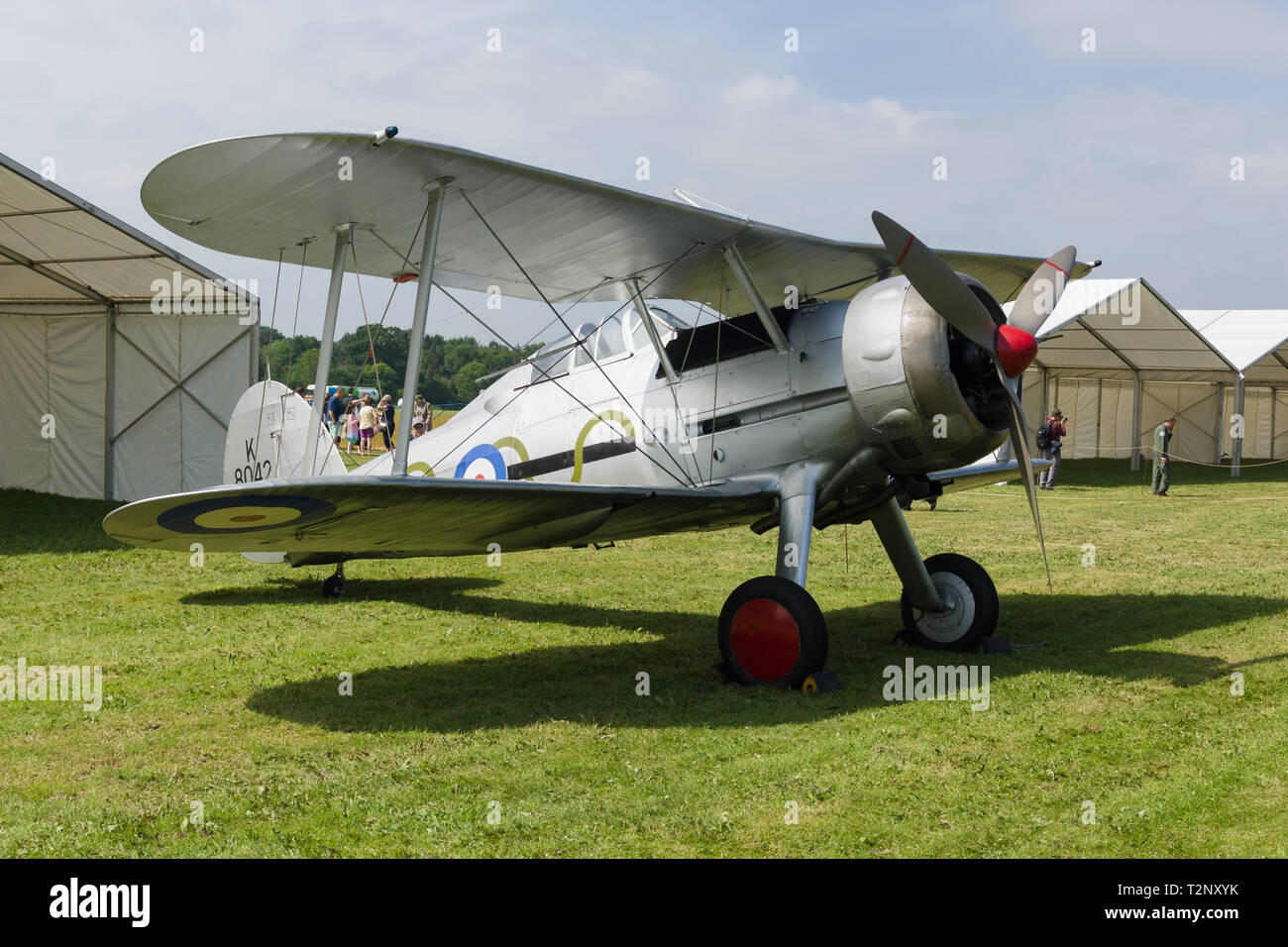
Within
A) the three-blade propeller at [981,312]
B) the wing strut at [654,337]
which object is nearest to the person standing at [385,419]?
the wing strut at [654,337]

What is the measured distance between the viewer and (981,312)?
238 inches

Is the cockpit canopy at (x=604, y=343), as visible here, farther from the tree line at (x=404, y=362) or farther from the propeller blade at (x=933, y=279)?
the propeller blade at (x=933, y=279)

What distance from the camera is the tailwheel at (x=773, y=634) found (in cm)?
623

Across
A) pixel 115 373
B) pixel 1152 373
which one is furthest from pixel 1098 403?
pixel 115 373

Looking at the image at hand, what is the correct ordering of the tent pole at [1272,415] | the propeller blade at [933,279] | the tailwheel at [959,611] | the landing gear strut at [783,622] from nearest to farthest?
the propeller blade at [933,279] < the landing gear strut at [783,622] < the tailwheel at [959,611] < the tent pole at [1272,415]

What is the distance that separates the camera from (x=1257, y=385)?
37250 millimetres

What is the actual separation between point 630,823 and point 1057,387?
34.0 metres

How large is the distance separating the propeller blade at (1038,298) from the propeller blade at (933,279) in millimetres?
509

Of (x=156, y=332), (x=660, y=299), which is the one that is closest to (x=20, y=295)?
(x=156, y=332)

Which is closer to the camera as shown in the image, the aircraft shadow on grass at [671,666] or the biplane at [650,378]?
the biplane at [650,378]

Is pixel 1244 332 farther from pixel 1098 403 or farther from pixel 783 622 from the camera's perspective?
pixel 783 622

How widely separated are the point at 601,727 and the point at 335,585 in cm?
495
